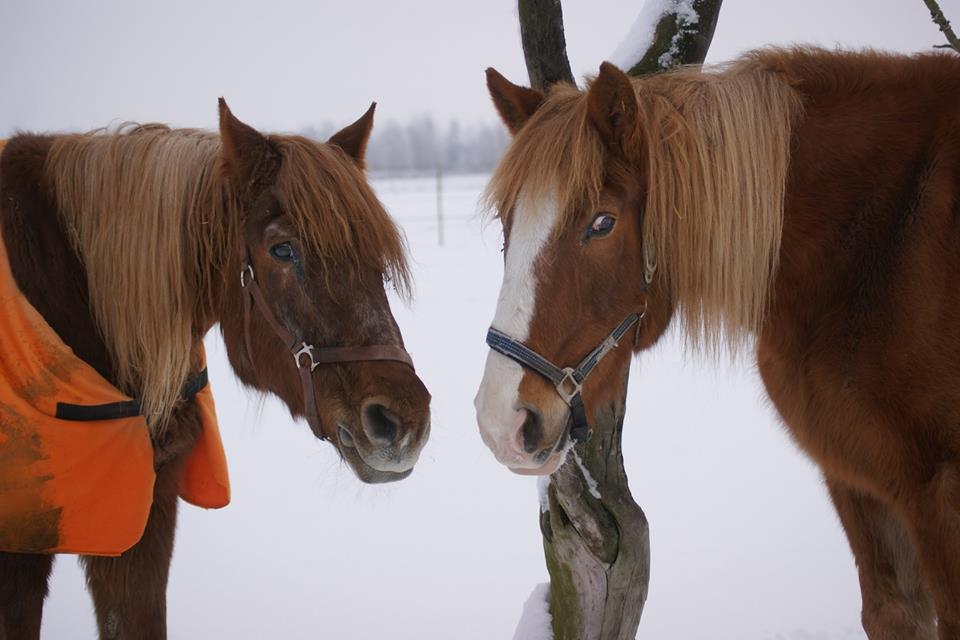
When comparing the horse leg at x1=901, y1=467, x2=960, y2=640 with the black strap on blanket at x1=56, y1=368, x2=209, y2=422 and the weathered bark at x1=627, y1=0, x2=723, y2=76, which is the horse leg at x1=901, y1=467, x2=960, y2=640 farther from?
the black strap on blanket at x1=56, y1=368, x2=209, y2=422

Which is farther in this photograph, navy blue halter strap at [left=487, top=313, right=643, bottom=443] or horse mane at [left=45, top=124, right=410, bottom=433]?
horse mane at [left=45, top=124, right=410, bottom=433]

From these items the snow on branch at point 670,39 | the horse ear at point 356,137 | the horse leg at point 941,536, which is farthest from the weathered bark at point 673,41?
the horse leg at point 941,536

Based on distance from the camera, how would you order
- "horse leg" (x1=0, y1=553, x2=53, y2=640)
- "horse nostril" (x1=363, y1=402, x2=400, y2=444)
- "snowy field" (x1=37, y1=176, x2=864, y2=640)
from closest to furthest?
"horse nostril" (x1=363, y1=402, x2=400, y2=444)
"horse leg" (x1=0, y1=553, x2=53, y2=640)
"snowy field" (x1=37, y1=176, x2=864, y2=640)

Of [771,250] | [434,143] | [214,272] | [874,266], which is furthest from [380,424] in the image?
[434,143]

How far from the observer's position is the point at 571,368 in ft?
5.91

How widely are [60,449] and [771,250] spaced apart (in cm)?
226

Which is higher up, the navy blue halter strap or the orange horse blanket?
the navy blue halter strap

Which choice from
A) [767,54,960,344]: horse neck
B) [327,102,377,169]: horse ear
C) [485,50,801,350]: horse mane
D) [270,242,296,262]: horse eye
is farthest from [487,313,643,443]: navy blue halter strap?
[327,102,377,169]: horse ear

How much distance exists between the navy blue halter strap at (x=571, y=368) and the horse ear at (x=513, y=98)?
784mm

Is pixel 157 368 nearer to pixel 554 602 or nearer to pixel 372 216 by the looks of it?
pixel 372 216

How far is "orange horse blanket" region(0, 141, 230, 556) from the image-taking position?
2.07 metres

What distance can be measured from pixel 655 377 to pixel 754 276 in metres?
5.20

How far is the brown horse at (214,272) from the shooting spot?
209 centimetres

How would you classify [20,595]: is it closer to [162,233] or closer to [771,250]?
[162,233]
